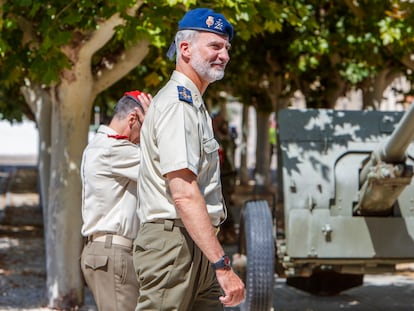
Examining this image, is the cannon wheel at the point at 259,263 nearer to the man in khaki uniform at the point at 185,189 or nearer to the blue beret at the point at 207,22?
the man in khaki uniform at the point at 185,189

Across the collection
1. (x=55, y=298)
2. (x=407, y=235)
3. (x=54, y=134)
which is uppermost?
(x=54, y=134)

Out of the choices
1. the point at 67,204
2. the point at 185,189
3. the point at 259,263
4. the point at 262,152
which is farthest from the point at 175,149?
the point at 262,152

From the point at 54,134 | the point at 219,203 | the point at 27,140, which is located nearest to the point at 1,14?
the point at 54,134

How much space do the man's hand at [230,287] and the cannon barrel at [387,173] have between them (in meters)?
3.07

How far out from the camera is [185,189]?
378 cm

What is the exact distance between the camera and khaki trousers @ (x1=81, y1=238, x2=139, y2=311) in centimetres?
462

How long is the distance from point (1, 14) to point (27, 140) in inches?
1957

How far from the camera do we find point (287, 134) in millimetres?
8320

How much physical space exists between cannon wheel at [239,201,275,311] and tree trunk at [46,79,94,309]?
1709 millimetres

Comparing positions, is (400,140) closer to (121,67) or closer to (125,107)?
(125,107)

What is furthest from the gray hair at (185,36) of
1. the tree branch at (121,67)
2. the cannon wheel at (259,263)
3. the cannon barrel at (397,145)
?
the tree branch at (121,67)

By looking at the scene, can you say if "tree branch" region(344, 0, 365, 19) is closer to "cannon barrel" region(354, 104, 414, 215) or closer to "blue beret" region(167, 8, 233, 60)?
"cannon barrel" region(354, 104, 414, 215)

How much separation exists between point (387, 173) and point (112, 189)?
2.99 m

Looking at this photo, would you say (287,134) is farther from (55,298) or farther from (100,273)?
(100,273)
